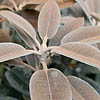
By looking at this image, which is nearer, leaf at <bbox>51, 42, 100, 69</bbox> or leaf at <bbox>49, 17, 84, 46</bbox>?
leaf at <bbox>51, 42, 100, 69</bbox>

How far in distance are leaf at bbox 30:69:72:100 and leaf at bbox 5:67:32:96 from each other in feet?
0.69

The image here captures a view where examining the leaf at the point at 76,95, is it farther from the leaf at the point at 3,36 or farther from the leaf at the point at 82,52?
the leaf at the point at 3,36

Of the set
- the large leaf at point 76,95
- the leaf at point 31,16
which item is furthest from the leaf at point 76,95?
the leaf at point 31,16

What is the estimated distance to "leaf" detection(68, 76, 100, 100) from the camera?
21.0 inches

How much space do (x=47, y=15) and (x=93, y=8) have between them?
35 cm

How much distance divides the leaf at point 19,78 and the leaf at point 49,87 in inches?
8.3

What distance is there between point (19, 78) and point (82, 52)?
1.04 ft

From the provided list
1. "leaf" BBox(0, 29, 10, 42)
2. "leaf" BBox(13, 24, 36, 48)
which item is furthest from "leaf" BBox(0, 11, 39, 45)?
"leaf" BBox(0, 29, 10, 42)

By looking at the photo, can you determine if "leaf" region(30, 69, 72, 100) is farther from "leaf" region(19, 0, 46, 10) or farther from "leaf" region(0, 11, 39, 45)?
"leaf" region(19, 0, 46, 10)

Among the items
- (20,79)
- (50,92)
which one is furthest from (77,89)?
(20,79)

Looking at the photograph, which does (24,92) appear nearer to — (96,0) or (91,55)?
(91,55)

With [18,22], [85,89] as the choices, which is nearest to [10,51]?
[18,22]

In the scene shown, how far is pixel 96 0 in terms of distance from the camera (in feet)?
2.98

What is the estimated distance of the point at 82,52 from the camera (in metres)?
0.49
